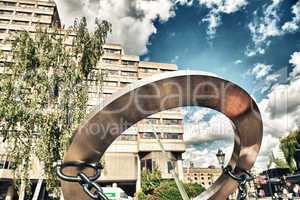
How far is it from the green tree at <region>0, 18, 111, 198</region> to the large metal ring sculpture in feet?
38.1

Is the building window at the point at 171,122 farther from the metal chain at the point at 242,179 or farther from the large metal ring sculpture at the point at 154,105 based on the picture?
the large metal ring sculpture at the point at 154,105

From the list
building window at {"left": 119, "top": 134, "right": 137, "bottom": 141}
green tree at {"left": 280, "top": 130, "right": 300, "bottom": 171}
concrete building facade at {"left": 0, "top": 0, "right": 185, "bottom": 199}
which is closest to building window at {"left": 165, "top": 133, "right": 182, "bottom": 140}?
concrete building facade at {"left": 0, "top": 0, "right": 185, "bottom": 199}

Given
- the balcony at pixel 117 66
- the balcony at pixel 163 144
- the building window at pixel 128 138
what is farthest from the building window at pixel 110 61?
the balcony at pixel 163 144

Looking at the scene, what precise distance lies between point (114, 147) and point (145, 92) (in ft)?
109

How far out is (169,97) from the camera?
2.70 metres

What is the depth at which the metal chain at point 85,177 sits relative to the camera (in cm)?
227

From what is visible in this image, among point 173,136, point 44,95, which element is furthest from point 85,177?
point 173,136

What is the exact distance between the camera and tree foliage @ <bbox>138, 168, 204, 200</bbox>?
2464cm

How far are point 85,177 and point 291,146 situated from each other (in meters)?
37.1

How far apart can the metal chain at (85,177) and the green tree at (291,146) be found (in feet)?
118

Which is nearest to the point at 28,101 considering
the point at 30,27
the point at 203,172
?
the point at 30,27

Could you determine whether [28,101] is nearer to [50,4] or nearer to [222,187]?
[222,187]

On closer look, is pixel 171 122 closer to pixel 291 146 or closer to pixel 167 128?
pixel 167 128

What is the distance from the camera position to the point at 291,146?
1312 inches
